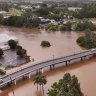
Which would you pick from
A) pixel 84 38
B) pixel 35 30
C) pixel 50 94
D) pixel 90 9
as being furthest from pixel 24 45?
pixel 90 9

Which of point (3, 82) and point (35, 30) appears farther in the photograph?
point (35, 30)

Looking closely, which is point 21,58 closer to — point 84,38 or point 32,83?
point 32,83

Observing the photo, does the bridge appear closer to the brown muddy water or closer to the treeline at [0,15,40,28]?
the brown muddy water

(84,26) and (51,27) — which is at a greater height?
(84,26)

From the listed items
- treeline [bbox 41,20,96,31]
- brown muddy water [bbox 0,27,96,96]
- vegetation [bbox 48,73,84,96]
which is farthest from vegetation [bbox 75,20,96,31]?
vegetation [bbox 48,73,84,96]

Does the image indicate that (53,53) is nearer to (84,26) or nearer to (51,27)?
(84,26)

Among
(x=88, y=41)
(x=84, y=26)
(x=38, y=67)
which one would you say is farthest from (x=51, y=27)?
(x=38, y=67)
